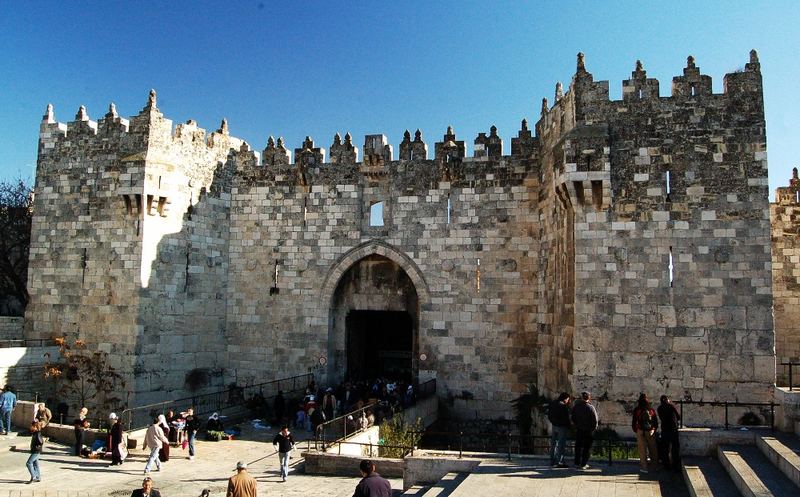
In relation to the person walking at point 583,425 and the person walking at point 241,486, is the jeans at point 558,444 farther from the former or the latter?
the person walking at point 241,486

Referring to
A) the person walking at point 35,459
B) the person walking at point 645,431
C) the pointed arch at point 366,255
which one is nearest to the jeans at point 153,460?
the person walking at point 35,459

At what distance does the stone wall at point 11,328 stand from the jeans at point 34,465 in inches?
383

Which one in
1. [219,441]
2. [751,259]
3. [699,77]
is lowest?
[219,441]

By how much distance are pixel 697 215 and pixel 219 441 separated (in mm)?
12850

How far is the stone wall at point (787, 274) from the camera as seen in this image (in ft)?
68.7

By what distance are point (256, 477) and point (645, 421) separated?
7.58m

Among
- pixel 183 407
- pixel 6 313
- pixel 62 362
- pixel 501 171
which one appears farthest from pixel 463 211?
pixel 6 313

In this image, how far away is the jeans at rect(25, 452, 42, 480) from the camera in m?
12.6

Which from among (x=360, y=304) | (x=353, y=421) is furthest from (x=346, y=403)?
(x=360, y=304)

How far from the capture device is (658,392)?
1510cm

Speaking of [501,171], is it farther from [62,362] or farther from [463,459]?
[62,362]

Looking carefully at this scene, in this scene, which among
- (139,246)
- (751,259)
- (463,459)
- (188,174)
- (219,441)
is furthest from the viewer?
(188,174)

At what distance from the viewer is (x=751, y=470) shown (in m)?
10.3

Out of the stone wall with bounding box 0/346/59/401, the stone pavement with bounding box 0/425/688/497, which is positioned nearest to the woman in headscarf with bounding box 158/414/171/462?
the stone pavement with bounding box 0/425/688/497
